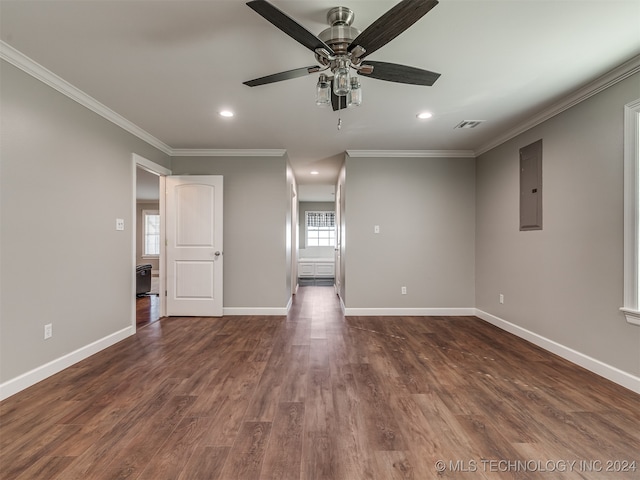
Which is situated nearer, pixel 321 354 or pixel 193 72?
pixel 193 72

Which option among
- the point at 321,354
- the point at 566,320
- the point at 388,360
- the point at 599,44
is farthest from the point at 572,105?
the point at 321,354

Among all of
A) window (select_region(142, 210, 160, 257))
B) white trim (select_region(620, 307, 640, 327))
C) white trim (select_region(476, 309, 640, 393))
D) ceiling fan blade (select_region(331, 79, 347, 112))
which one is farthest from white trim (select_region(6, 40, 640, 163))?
window (select_region(142, 210, 160, 257))

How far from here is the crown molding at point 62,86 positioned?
2.08m

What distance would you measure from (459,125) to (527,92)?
0.82m

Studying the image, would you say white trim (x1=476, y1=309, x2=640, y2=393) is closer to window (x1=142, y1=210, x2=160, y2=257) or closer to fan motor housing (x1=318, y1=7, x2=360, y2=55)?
fan motor housing (x1=318, y1=7, x2=360, y2=55)

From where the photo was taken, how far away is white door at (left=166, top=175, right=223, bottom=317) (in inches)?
171

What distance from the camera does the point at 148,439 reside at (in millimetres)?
1664

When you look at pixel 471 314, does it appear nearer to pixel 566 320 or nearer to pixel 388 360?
pixel 566 320

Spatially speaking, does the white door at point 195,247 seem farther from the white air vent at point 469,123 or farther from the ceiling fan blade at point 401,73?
the white air vent at point 469,123

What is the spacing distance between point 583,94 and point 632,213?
3.75ft

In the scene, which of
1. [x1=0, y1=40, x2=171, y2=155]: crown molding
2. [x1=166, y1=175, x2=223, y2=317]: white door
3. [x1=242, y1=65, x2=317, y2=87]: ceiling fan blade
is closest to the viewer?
[x1=242, y1=65, x2=317, y2=87]: ceiling fan blade

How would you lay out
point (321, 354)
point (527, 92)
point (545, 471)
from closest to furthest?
point (545, 471)
point (527, 92)
point (321, 354)

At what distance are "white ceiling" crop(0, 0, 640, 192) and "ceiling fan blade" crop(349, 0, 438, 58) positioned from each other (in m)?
0.29

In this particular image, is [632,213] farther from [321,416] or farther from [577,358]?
[321,416]
